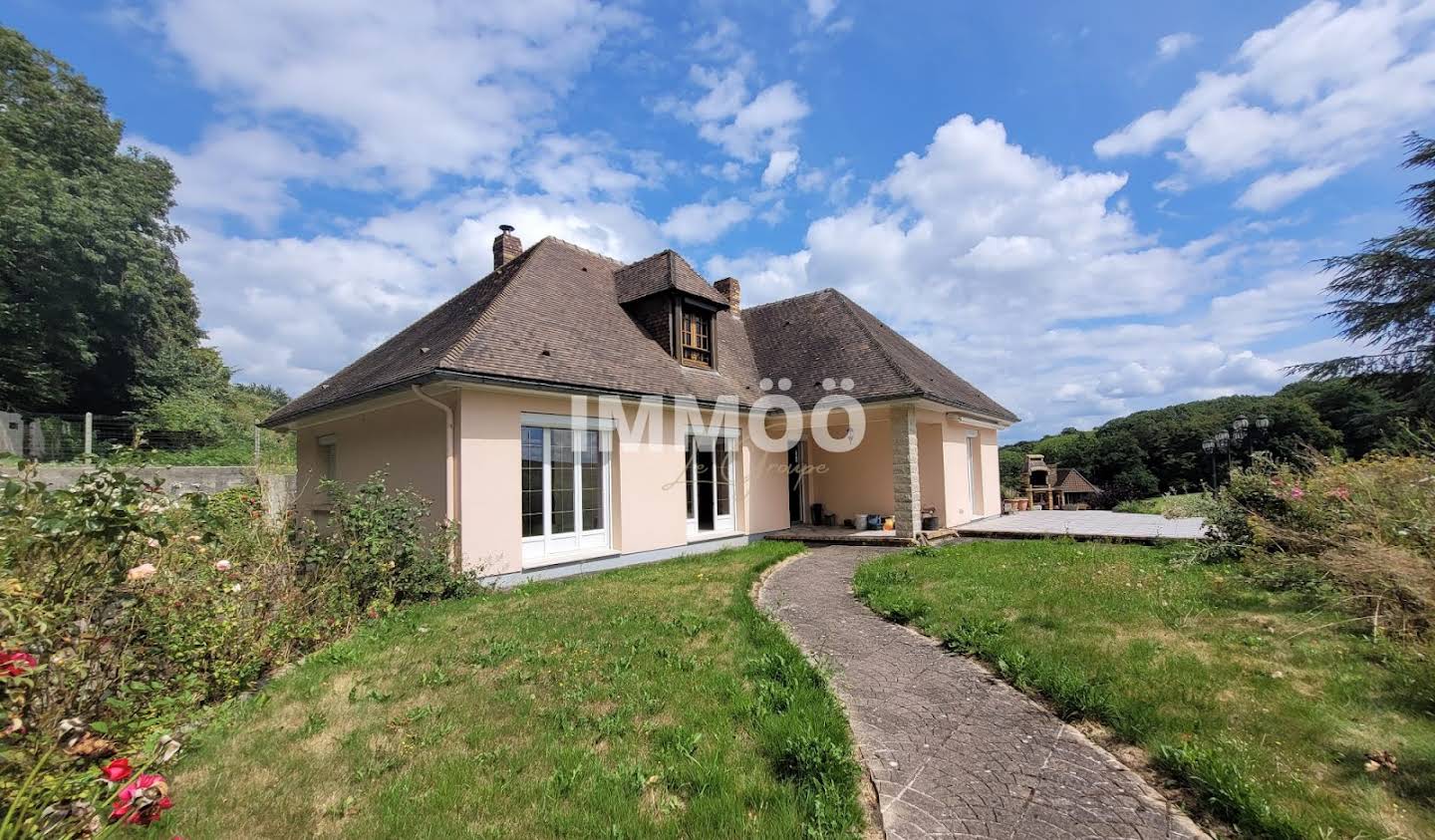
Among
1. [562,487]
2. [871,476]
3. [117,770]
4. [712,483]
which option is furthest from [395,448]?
[871,476]

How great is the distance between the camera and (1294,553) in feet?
24.3

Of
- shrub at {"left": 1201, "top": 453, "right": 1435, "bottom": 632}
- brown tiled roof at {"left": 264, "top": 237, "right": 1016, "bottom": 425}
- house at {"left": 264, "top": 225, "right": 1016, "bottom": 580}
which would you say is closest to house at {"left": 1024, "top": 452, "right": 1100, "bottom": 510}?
house at {"left": 264, "top": 225, "right": 1016, "bottom": 580}

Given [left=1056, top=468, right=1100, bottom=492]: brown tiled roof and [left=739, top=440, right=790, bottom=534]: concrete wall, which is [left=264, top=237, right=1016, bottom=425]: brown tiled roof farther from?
[left=1056, top=468, right=1100, bottom=492]: brown tiled roof

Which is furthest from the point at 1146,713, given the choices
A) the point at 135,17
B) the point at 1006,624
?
the point at 135,17

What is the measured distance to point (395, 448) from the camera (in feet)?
34.4

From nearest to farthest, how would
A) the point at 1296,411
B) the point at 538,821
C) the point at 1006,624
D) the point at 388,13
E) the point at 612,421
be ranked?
the point at 538,821 → the point at 1006,624 → the point at 388,13 → the point at 612,421 → the point at 1296,411

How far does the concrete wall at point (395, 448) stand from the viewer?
9291 millimetres

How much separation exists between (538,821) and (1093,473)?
5377 centimetres

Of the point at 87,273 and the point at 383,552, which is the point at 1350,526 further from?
the point at 87,273

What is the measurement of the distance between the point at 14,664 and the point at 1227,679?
7.52m

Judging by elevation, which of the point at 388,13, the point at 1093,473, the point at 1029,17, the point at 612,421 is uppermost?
the point at 1029,17

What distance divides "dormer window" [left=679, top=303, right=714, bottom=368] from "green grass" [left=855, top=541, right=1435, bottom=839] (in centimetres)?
741

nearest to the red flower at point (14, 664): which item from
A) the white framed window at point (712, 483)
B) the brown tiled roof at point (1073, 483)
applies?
the white framed window at point (712, 483)

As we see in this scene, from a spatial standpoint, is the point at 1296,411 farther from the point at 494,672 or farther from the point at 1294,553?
the point at 494,672
